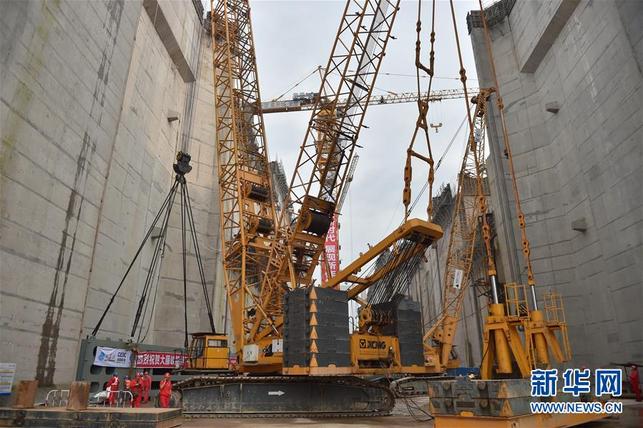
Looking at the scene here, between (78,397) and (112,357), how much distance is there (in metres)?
8.92

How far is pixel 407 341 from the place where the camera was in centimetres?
1234

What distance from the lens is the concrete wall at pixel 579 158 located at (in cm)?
1666

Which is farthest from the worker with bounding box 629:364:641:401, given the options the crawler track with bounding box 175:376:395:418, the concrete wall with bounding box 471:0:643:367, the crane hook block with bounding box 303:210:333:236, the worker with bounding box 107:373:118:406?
the worker with bounding box 107:373:118:406

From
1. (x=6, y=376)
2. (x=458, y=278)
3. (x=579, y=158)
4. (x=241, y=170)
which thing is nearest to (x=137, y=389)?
(x=6, y=376)

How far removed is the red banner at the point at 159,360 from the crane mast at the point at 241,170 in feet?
12.1

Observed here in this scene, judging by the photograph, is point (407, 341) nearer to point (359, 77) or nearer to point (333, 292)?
point (333, 292)

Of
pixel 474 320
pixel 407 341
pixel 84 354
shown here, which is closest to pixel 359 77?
pixel 407 341

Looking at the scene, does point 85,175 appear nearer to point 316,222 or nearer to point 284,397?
point 316,222

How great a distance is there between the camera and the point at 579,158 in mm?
20344

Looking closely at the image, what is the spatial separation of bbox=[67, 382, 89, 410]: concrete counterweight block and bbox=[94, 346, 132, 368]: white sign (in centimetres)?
807

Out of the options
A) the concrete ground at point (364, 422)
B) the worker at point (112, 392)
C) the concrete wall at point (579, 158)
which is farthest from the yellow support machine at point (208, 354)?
the concrete wall at point (579, 158)

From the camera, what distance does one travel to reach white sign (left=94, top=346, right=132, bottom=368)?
14758 millimetres

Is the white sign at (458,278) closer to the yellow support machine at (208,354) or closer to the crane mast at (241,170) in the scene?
the crane mast at (241,170)

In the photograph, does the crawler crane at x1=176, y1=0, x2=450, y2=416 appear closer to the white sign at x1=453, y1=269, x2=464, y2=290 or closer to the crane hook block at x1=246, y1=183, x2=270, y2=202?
the crane hook block at x1=246, y1=183, x2=270, y2=202
